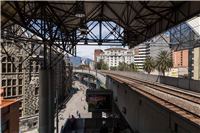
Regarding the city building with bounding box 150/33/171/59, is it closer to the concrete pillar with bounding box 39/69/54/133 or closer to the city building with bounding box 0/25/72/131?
the concrete pillar with bounding box 39/69/54/133

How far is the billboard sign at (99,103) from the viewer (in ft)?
54.0

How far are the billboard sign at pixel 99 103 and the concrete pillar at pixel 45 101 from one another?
7.03 metres

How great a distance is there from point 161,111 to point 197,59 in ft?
170

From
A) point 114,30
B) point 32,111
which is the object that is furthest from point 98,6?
point 32,111

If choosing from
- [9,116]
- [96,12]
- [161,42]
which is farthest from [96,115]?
[161,42]

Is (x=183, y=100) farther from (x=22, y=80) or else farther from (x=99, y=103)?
(x=22, y=80)

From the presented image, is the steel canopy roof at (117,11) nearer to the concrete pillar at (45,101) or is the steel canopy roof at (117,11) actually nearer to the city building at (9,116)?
the concrete pillar at (45,101)

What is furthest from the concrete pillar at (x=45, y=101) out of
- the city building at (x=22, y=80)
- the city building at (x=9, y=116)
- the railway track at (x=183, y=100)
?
the city building at (x=22, y=80)

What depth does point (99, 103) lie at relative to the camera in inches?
661

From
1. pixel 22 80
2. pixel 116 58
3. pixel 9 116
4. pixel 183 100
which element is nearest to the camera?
pixel 183 100

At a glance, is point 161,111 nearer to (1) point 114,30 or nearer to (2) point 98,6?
(2) point 98,6

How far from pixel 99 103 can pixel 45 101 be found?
852cm

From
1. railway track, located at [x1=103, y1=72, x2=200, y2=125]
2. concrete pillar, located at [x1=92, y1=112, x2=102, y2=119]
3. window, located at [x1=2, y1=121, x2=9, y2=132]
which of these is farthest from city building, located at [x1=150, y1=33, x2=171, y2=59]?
window, located at [x1=2, y1=121, x2=9, y2=132]

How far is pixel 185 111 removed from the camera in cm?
→ 577
